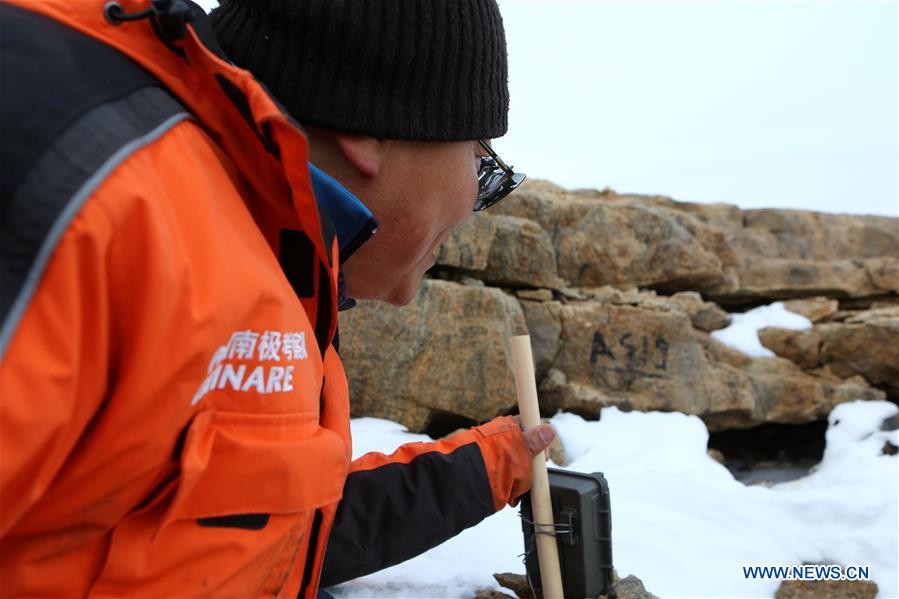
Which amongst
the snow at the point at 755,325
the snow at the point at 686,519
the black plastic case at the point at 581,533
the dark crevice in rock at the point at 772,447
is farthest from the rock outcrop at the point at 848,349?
the black plastic case at the point at 581,533

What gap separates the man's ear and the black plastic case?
1.49 m

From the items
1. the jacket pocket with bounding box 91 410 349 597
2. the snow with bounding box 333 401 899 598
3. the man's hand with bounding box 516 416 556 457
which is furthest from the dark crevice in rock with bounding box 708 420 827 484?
the jacket pocket with bounding box 91 410 349 597

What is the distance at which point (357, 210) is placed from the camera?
1363mm

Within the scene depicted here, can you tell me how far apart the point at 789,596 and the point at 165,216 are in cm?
376

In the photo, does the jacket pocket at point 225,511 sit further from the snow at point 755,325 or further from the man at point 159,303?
the snow at point 755,325

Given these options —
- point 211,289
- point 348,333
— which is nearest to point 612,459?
point 348,333

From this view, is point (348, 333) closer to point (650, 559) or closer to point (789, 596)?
point (650, 559)

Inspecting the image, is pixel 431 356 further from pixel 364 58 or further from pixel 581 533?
pixel 364 58

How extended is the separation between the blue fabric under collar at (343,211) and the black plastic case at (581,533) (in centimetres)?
142

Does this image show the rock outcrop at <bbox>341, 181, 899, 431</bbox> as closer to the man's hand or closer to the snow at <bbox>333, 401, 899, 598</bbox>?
the snow at <bbox>333, 401, 899, 598</bbox>

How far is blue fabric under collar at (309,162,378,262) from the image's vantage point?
4.33ft

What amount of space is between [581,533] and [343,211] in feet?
5.23

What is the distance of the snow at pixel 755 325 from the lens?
330 inches

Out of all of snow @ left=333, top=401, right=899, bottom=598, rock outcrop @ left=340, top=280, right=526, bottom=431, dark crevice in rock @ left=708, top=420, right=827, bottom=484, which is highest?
rock outcrop @ left=340, top=280, right=526, bottom=431
